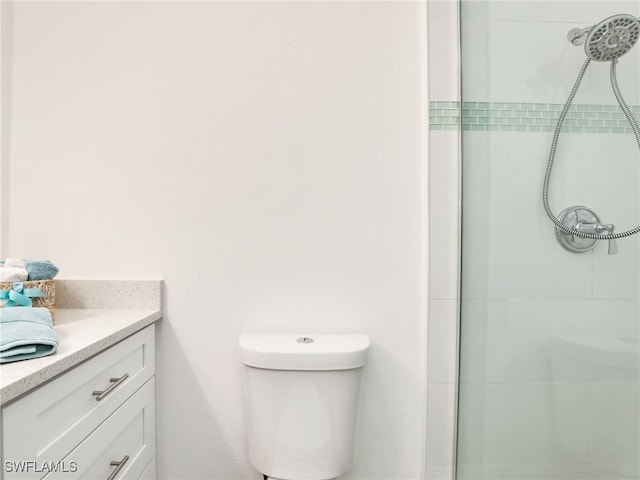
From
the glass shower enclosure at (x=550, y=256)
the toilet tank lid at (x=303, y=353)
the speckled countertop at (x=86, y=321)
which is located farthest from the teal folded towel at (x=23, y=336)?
the glass shower enclosure at (x=550, y=256)

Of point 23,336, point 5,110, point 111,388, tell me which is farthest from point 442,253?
point 5,110

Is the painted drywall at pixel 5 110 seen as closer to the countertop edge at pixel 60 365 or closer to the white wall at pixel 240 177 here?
the white wall at pixel 240 177

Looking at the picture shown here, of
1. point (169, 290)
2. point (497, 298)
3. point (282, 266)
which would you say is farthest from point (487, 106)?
point (169, 290)

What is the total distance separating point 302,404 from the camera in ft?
4.02

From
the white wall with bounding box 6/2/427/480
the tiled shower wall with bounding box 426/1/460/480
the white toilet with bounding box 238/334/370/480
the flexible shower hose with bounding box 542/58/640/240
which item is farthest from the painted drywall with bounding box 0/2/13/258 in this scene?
the flexible shower hose with bounding box 542/58/640/240

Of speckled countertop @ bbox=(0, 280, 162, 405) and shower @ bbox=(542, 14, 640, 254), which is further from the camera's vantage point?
speckled countertop @ bbox=(0, 280, 162, 405)

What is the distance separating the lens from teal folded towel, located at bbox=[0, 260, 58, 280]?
1.19 metres

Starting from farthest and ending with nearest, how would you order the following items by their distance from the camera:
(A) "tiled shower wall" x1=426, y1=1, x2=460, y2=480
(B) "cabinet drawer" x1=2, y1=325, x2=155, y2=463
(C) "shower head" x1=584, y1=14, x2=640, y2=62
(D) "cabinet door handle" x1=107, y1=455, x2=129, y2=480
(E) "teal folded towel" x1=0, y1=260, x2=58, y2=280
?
1. (A) "tiled shower wall" x1=426, y1=1, x2=460, y2=480
2. (E) "teal folded towel" x1=0, y1=260, x2=58, y2=280
3. (D) "cabinet door handle" x1=107, y1=455, x2=129, y2=480
4. (B) "cabinet drawer" x1=2, y1=325, x2=155, y2=463
5. (C) "shower head" x1=584, y1=14, x2=640, y2=62

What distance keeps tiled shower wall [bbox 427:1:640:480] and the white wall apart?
86 millimetres

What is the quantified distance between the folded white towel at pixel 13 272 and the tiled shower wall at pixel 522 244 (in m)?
1.14

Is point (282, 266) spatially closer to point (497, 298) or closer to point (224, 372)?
point (224, 372)

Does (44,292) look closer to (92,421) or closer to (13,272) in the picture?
(13,272)

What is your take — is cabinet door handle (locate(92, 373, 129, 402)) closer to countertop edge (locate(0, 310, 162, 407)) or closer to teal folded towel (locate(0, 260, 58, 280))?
countertop edge (locate(0, 310, 162, 407))

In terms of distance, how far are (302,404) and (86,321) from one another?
0.64 meters
